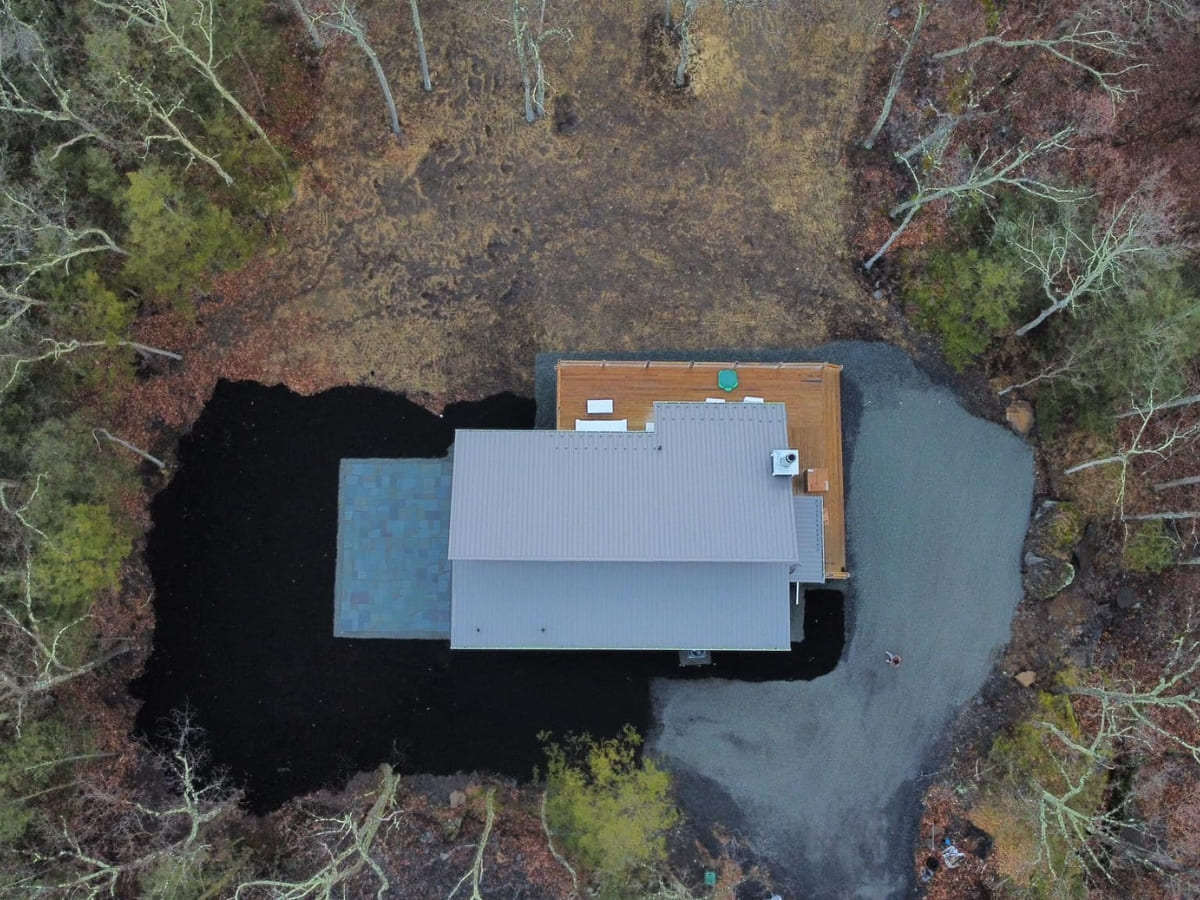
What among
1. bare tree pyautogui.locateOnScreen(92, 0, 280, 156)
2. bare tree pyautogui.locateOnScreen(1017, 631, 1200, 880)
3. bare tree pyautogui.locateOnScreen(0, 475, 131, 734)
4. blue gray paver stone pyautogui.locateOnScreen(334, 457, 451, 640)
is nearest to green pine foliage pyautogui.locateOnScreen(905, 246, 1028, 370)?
bare tree pyautogui.locateOnScreen(1017, 631, 1200, 880)

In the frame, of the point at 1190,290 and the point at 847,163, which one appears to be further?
the point at 847,163

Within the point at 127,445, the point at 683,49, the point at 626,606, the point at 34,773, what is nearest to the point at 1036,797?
the point at 626,606

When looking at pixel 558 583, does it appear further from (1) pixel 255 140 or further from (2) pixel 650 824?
(1) pixel 255 140

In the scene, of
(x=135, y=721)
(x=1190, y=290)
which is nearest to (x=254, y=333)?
(x=135, y=721)

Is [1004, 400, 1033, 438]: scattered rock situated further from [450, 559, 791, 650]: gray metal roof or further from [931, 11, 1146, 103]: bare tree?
[931, 11, 1146, 103]: bare tree

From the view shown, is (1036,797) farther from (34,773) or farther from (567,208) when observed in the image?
(34,773)

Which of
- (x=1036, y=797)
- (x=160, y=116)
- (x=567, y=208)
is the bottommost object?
(x=1036, y=797)
